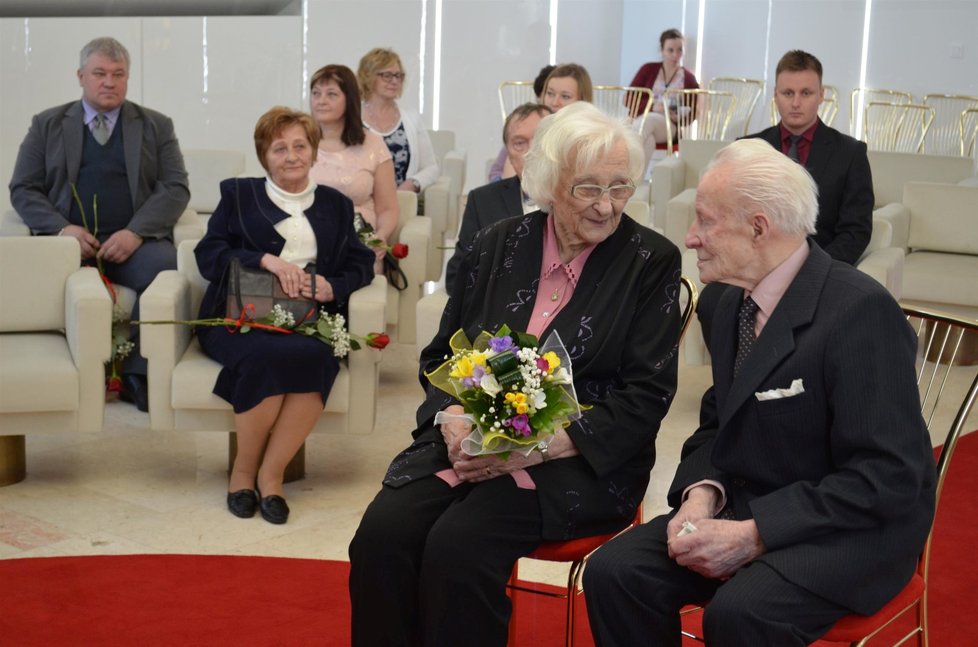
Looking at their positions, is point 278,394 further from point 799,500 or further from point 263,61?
point 263,61

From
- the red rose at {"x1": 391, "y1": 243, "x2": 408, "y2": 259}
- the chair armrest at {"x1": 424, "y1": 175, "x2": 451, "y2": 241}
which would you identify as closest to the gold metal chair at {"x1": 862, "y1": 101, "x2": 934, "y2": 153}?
the chair armrest at {"x1": 424, "y1": 175, "x2": 451, "y2": 241}

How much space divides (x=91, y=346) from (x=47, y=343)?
0.33 m

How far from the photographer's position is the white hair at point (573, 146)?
282 centimetres

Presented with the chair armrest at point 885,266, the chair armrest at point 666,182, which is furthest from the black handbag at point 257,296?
the chair armrest at point 666,182

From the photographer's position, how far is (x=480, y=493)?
2.67 meters

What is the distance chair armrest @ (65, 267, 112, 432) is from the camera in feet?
13.4

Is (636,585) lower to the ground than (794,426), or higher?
lower

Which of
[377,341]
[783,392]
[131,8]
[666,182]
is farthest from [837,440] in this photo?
[131,8]

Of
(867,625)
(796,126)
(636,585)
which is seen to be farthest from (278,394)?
(796,126)

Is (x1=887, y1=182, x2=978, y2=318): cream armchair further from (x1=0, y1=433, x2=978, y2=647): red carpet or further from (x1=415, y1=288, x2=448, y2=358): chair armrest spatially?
(x1=415, y1=288, x2=448, y2=358): chair armrest

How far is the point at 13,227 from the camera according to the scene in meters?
5.41

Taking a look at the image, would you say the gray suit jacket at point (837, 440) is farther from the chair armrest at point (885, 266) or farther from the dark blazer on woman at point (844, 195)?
the dark blazer on woman at point (844, 195)

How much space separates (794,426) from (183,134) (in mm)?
6735

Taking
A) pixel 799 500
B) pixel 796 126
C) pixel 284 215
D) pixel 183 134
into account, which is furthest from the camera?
pixel 183 134
